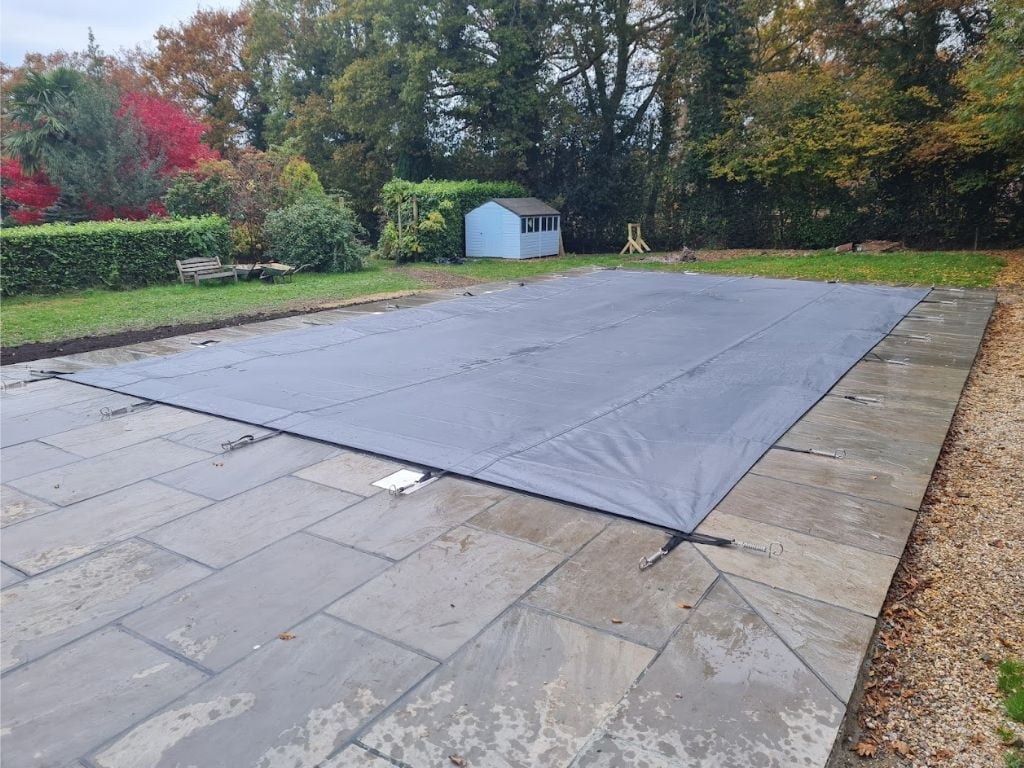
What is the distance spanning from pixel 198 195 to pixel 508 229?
6179 mm

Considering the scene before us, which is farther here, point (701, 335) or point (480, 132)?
point (480, 132)

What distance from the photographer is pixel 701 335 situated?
6902 millimetres

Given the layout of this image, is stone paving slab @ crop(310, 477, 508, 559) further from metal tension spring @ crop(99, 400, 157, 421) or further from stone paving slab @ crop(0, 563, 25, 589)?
metal tension spring @ crop(99, 400, 157, 421)

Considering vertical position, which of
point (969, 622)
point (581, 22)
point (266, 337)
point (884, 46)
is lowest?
point (969, 622)

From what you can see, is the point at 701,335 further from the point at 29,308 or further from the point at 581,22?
the point at 581,22

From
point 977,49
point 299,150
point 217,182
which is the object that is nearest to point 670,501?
point 217,182

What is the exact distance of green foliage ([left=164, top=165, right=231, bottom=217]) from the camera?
11875 mm

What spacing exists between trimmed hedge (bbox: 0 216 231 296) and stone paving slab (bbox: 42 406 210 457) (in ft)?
20.3

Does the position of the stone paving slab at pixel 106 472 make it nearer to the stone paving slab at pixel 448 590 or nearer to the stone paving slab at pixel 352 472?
the stone paving slab at pixel 352 472

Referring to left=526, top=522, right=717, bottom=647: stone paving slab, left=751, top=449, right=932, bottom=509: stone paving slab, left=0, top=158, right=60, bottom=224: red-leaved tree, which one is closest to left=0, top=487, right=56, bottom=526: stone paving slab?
left=526, top=522, right=717, bottom=647: stone paving slab

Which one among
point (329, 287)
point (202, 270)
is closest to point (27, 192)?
point (202, 270)

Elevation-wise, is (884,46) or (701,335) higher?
(884,46)

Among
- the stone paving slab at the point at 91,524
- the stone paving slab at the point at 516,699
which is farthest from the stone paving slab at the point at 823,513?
the stone paving slab at the point at 91,524

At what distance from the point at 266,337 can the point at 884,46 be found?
1438 cm
